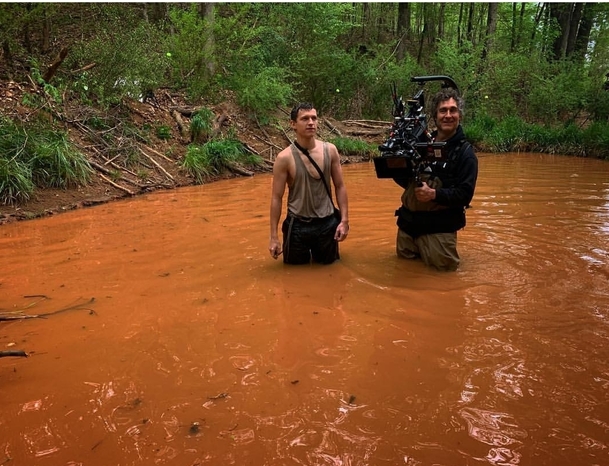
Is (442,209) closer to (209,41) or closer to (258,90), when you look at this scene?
(258,90)

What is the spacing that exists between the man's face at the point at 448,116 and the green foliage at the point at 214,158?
6.02 m

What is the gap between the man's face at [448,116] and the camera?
4039mm

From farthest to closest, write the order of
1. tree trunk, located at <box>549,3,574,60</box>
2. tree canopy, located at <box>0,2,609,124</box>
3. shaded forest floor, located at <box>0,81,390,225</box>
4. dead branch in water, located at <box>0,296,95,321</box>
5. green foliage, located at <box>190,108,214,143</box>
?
tree trunk, located at <box>549,3,574,60</box> < green foliage, located at <box>190,108,214,143</box> < tree canopy, located at <box>0,2,609,124</box> < shaded forest floor, located at <box>0,81,390,225</box> < dead branch in water, located at <box>0,296,95,321</box>

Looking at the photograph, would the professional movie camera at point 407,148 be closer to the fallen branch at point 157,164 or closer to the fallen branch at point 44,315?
the fallen branch at point 44,315

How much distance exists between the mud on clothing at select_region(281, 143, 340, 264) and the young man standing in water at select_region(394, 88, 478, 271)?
2.20 ft

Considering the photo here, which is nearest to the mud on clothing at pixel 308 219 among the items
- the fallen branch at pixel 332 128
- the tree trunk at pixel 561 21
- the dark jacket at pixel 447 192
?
the dark jacket at pixel 447 192

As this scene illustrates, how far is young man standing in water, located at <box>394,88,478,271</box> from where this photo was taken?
158 inches

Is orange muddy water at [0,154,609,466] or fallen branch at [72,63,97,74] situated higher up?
fallen branch at [72,63,97,74]

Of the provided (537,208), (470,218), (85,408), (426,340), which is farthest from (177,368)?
(537,208)

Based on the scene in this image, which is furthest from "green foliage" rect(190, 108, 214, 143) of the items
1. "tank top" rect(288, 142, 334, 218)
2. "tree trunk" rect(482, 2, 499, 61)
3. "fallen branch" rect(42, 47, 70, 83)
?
"tree trunk" rect(482, 2, 499, 61)

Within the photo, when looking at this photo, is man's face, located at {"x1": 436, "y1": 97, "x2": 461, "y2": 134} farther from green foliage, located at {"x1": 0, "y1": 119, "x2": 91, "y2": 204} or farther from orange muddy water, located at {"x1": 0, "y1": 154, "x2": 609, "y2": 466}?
green foliage, located at {"x1": 0, "y1": 119, "x2": 91, "y2": 204}

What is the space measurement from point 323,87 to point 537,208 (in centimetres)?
967

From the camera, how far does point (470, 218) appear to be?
6.28 meters

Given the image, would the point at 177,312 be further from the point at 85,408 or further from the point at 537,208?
the point at 537,208
